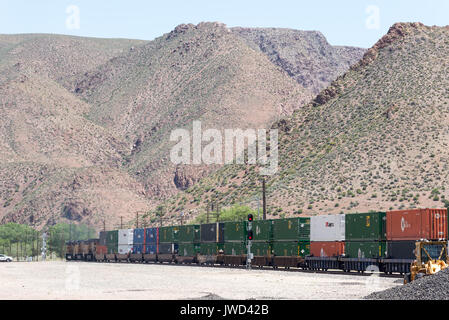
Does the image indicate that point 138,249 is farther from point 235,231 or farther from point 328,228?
point 328,228

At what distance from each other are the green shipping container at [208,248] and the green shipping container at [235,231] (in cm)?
212

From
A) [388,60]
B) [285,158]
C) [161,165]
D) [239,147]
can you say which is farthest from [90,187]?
[388,60]

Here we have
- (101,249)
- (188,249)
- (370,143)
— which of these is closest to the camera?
(188,249)

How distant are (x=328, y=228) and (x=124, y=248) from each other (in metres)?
42.9

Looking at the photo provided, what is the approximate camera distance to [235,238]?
69875 mm

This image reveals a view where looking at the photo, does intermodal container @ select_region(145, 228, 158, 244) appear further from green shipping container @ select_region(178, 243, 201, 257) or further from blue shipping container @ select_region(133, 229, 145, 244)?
green shipping container @ select_region(178, 243, 201, 257)

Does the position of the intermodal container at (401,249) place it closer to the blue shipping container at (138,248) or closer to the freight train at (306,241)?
the freight train at (306,241)

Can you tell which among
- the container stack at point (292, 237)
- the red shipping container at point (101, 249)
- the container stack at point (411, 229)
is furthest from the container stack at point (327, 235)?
the red shipping container at point (101, 249)

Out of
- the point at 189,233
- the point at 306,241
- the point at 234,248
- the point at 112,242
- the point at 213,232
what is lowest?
the point at 234,248

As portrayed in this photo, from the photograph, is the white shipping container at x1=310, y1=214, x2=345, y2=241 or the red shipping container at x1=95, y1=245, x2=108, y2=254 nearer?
the white shipping container at x1=310, y1=214, x2=345, y2=241

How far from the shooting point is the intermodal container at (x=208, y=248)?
7381 cm

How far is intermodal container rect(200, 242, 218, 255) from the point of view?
73812 mm

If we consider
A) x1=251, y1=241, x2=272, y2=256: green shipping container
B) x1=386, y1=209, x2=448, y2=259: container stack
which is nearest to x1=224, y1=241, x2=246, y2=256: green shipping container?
x1=251, y1=241, x2=272, y2=256: green shipping container

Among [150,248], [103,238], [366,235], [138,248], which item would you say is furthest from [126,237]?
[366,235]
